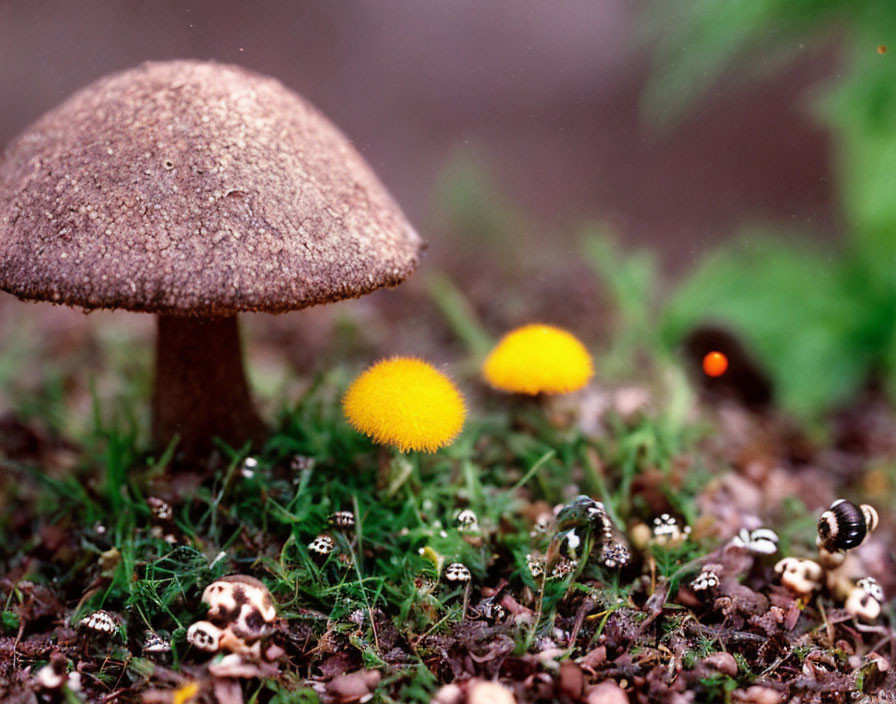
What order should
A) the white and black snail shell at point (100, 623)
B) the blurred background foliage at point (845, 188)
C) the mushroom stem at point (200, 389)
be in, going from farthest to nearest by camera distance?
the blurred background foliage at point (845, 188), the mushroom stem at point (200, 389), the white and black snail shell at point (100, 623)

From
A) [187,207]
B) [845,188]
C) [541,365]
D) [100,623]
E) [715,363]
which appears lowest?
[100,623]

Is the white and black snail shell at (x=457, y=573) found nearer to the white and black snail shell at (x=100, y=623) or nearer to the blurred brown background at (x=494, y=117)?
the white and black snail shell at (x=100, y=623)

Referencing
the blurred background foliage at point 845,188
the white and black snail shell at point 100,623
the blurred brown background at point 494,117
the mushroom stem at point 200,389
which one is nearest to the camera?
the white and black snail shell at point 100,623

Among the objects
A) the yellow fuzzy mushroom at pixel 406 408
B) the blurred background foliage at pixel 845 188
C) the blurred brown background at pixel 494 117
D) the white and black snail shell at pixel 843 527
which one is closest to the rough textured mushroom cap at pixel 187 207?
the yellow fuzzy mushroom at pixel 406 408

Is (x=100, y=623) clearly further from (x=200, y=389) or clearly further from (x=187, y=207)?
(x=187, y=207)

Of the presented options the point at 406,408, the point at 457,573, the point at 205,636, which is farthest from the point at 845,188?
the point at 205,636

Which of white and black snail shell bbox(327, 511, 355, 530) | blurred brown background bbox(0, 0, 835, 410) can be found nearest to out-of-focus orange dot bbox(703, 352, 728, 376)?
blurred brown background bbox(0, 0, 835, 410)

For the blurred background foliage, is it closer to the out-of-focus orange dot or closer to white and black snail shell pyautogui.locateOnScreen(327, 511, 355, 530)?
the out-of-focus orange dot
